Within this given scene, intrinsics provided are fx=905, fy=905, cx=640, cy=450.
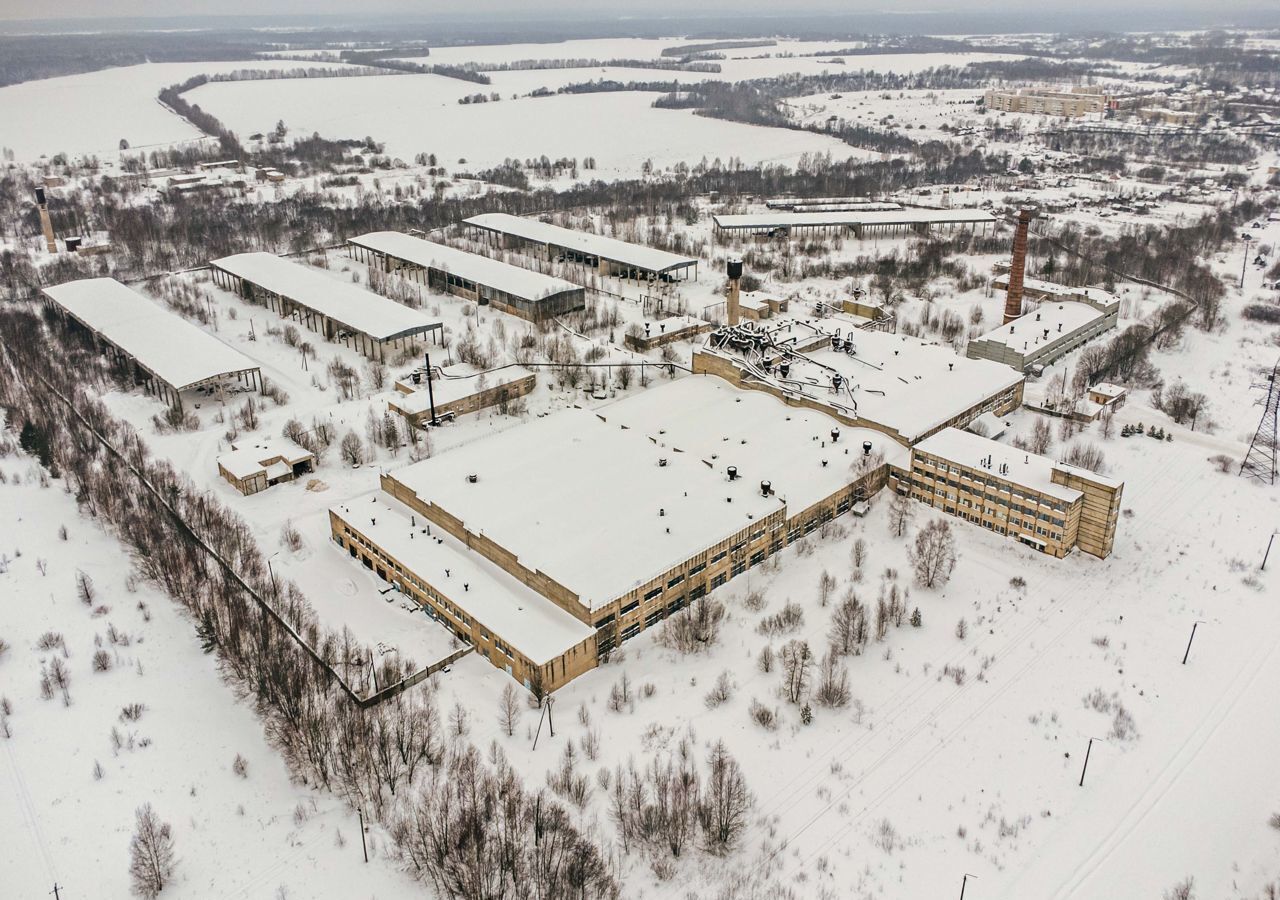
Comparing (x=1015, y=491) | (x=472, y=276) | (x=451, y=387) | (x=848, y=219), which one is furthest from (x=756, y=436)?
(x=848, y=219)

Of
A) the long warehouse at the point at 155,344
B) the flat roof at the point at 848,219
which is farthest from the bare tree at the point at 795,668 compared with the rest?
the flat roof at the point at 848,219

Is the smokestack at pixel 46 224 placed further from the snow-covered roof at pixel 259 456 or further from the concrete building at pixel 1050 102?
the concrete building at pixel 1050 102

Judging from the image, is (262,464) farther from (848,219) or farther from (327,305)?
(848,219)

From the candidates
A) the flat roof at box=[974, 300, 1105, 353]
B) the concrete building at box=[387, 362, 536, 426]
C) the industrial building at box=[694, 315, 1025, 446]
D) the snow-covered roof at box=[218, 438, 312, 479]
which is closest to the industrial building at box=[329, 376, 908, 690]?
the industrial building at box=[694, 315, 1025, 446]

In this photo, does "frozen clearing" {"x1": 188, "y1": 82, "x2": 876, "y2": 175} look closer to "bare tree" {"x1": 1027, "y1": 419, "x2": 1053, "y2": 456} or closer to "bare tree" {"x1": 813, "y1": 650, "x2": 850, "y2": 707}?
"bare tree" {"x1": 1027, "y1": 419, "x2": 1053, "y2": 456}

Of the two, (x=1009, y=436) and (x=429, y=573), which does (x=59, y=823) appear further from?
(x=1009, y=436)
